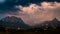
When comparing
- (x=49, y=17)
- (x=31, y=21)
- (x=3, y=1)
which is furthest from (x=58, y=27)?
(x=3, y=1)

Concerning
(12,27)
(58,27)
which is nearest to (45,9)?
(58,27)

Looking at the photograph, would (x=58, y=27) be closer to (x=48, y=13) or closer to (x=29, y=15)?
(x=48, y=13)

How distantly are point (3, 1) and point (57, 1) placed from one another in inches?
23.3

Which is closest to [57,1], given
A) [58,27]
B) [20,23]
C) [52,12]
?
[52,12]

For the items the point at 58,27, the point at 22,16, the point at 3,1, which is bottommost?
the point at 58,27

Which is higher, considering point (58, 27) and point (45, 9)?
point (45, 9)

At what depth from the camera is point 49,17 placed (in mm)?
2482

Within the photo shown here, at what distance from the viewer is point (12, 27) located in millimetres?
2461

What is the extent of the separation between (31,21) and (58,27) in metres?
0.30

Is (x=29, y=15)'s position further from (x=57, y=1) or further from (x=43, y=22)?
(x=57, y=1)

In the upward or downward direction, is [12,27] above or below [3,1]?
below

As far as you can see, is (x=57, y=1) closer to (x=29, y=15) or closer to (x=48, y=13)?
(x=48, y=13)

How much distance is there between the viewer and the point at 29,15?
2.49 m

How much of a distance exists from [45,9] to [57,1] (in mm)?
157
